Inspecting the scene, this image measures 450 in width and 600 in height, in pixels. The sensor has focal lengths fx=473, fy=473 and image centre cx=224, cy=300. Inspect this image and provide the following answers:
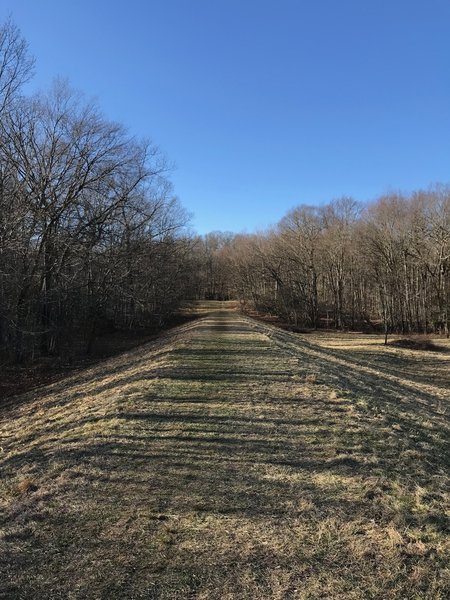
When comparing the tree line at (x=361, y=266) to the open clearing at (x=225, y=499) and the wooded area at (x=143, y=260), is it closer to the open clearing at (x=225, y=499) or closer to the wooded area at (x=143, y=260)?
the wooded area at (x=143, y=260)

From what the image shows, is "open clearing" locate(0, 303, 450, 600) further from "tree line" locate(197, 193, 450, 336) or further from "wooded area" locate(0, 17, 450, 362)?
"tree line" locate(197, 193, 450, 336)

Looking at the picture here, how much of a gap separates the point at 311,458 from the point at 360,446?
78 centimetres

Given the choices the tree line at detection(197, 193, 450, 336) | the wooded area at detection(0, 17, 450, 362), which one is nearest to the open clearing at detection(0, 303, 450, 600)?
the wooded area at detection(0, 17, 450, 362)

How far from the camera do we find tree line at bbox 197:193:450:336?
42250 millimetres

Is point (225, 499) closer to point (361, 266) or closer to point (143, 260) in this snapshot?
point (143, 260)

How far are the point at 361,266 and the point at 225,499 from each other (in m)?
48.0

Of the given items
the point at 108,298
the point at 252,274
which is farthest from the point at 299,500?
the point at 252,274

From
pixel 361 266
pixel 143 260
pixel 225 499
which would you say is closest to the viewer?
pixel 225 499

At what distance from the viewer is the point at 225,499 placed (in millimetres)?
4492

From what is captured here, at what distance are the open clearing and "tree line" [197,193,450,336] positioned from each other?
30.6 metres

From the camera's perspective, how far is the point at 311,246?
50656 millimetres

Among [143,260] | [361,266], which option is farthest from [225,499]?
[361,266]

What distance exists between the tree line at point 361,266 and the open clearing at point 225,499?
30629mm

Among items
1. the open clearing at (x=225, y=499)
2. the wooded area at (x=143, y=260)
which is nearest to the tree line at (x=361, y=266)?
the wooded area at (x=143, y=260)
